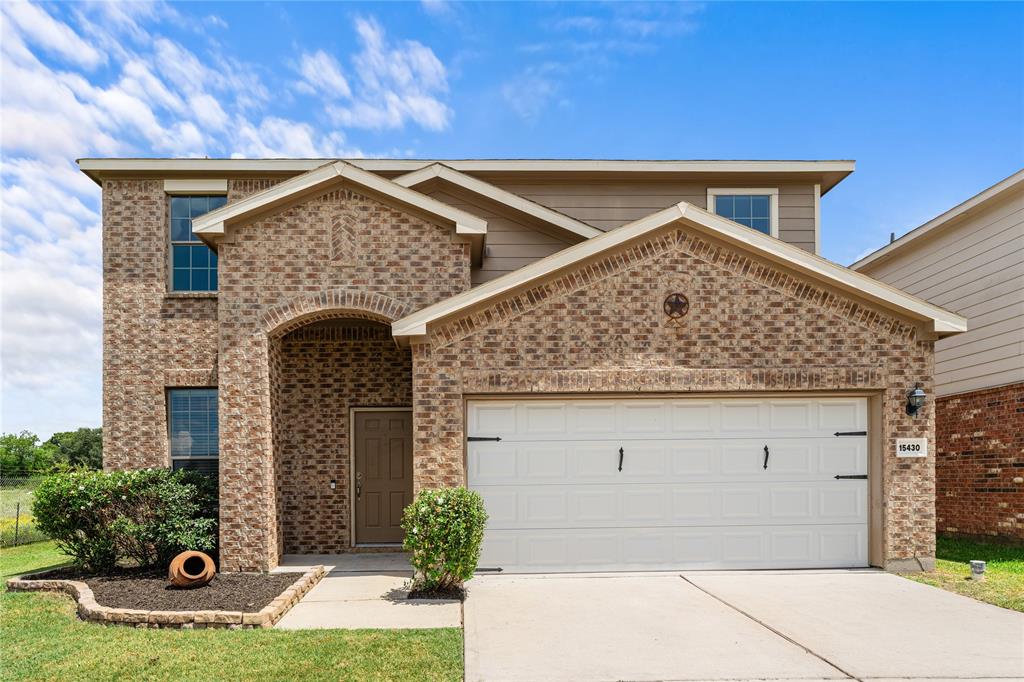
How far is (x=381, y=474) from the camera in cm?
1180

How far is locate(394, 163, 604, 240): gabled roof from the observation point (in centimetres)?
1229

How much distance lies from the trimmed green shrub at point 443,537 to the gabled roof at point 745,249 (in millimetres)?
2388

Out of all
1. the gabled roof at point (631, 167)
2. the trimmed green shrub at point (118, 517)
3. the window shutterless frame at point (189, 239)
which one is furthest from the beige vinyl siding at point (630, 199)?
the trimmed green shrub at point (118, 517)

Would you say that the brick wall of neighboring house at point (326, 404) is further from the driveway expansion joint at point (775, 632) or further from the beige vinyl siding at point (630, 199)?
the driveway expansion joint at point (775, 632)

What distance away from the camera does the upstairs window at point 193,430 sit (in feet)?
38.6

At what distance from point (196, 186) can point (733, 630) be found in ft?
36.4

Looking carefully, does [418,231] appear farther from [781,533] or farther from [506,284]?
[781,533]

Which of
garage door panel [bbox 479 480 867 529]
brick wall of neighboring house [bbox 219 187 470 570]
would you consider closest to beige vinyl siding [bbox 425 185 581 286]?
brick wall of neighboring house [bbox 219 187 470 570]

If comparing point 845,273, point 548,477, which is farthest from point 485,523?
point 845,273

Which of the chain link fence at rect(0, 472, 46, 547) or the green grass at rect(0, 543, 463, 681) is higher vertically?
the green grass at rect(0, 543, 463, 681)

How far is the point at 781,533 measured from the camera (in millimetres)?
9766

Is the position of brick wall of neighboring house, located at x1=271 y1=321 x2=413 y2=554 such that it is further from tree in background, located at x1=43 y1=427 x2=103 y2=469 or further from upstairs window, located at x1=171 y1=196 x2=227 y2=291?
tree in background, located at x1=43 y1=427 x2=103 y2=469

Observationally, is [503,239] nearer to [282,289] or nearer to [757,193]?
[282,289]

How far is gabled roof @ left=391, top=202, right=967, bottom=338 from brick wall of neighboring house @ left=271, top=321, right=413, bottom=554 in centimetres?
278
